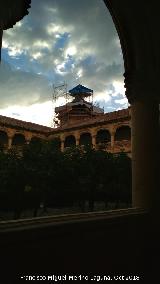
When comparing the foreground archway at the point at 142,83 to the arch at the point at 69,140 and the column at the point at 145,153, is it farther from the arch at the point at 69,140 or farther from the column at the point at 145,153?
the arch at the point at 69,140

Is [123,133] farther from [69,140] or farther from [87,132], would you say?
[69,140]

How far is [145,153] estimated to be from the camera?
3.59 m

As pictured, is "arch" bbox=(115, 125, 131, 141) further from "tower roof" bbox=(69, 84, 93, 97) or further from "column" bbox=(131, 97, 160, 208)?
"column" bbox=(131, 97, 160, 208)

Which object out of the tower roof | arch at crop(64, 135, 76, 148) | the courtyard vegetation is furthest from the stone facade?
the tower roof

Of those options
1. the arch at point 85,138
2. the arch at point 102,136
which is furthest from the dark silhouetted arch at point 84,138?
the arch at point 102,136

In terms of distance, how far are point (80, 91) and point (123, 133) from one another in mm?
12472

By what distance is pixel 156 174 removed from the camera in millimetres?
3557

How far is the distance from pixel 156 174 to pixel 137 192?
0.31 m

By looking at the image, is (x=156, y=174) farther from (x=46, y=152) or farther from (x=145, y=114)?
(x=46, y=152)

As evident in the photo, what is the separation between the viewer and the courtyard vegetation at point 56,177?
14828 mm

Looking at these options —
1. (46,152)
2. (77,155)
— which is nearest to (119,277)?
(46,152)

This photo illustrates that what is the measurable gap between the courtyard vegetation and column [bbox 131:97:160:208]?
36.2 feet

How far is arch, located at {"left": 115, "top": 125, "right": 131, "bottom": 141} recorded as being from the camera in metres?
26.2

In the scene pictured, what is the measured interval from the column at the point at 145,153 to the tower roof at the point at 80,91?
33.9 metres
